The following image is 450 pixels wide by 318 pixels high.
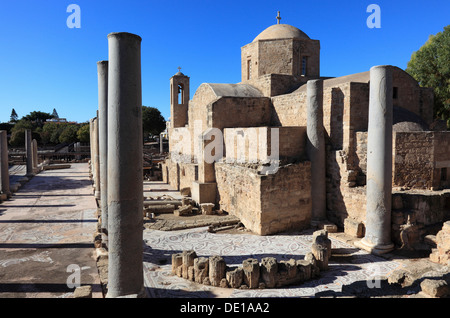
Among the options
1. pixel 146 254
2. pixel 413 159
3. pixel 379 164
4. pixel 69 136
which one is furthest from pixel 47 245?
pixel 69 136

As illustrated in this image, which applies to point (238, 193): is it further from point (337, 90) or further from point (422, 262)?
point (422, 262)

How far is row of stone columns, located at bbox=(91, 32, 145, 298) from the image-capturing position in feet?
15.0

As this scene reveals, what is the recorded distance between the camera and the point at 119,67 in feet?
14.9

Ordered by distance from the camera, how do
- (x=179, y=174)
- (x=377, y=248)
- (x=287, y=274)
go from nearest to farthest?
(x=287, y=274)
(x=377, y=248)
(x=179, y=174)

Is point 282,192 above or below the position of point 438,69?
below

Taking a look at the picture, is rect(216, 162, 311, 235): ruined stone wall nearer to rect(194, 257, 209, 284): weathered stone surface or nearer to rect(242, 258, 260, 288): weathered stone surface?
rect(242, 258, 260, 288): weathered stone surface

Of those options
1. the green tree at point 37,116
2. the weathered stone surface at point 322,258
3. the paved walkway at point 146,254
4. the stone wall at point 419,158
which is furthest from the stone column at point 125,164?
the green tree at point 37,116

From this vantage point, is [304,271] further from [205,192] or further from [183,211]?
[205,192]

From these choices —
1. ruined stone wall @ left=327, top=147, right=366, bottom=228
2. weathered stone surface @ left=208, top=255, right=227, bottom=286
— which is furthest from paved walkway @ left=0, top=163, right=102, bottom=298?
ruined stone wall @ left=327, top=147, right=366, bottom=228

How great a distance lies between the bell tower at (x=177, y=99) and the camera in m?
22.1

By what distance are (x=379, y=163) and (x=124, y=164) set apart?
6475mm

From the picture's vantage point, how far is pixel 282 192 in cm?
1030

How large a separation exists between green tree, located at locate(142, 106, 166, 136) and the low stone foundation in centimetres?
4034

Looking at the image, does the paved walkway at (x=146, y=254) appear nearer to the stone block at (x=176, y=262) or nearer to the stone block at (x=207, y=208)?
the stone block at (x=176, y=262)
